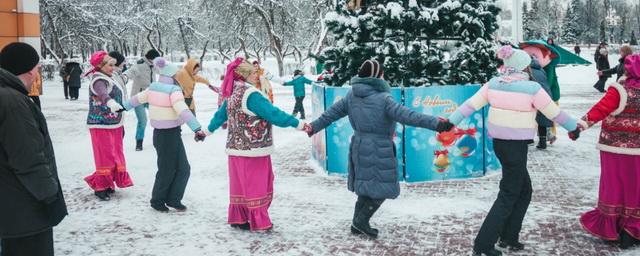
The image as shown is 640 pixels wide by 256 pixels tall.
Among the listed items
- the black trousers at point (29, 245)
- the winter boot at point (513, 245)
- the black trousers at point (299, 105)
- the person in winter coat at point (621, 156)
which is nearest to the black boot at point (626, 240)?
the person in winter coat at point (621, 156)

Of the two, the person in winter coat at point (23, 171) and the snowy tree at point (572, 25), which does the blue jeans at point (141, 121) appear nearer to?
the person in winter coat at point (23, 171)

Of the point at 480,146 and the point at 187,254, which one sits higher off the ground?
the point at 480,146

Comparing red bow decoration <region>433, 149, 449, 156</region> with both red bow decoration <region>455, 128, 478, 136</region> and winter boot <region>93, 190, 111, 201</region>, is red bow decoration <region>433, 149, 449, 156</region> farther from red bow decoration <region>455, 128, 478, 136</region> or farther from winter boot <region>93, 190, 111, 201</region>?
winter boot <region>93, 190, 111, 201</region>

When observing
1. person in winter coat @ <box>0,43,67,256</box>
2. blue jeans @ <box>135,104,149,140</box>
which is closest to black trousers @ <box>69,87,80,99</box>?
blue jeans @ <box>135,104,149,140</box>

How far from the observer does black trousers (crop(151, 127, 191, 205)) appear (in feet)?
22.3

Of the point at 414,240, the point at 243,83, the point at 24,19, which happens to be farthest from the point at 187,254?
the point at 24,19

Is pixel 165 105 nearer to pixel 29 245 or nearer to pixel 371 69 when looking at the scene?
pixel 371 69

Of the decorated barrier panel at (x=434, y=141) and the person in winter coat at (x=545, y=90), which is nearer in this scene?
the decorated barrier panel at (x=434, y=141)

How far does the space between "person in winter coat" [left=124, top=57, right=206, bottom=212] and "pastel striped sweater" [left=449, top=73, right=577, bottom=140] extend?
11.2 ft

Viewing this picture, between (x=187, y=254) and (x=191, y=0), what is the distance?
4709cm

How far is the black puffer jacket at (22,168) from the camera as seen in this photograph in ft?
11.4

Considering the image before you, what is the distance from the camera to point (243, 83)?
5.99m

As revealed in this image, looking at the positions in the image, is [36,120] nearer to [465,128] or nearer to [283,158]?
[465,128]

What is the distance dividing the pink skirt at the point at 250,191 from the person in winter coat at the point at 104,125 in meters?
2.35
